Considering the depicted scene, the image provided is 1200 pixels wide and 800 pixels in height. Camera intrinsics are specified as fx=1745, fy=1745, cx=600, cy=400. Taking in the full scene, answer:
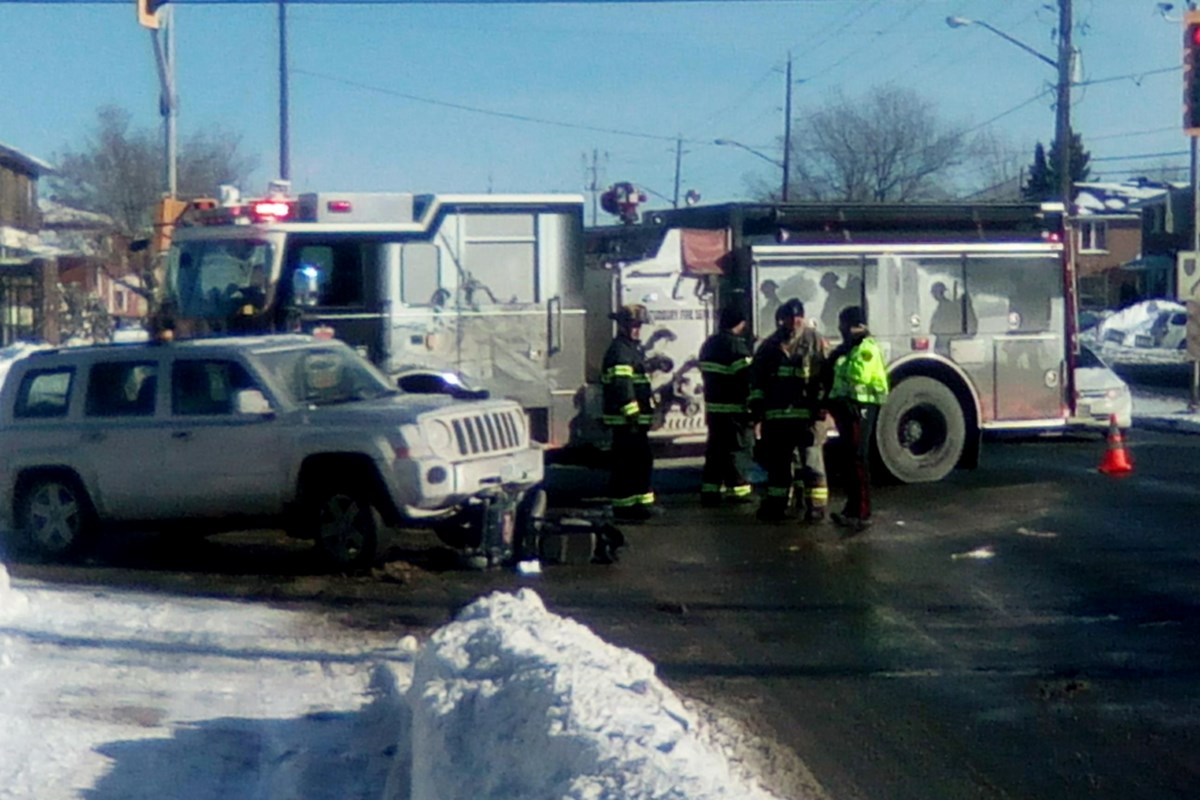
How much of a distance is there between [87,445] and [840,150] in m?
50.5

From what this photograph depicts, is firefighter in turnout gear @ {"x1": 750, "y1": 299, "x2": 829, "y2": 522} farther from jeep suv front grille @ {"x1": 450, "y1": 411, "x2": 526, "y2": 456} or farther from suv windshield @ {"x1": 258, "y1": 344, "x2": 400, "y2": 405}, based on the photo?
suv windshield @ {"x1": 258, "y1": 344, "x2": 400, "y2": 405}

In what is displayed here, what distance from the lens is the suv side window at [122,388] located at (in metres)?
12.6

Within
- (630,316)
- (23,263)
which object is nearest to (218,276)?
(630,316)

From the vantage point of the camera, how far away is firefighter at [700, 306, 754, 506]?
14.8 metres

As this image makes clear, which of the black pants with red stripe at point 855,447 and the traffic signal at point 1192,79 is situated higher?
the traffic signal at point 1192,79

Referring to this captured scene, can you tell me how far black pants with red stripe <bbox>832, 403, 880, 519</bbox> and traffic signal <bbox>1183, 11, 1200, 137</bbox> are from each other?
4616 millimetres

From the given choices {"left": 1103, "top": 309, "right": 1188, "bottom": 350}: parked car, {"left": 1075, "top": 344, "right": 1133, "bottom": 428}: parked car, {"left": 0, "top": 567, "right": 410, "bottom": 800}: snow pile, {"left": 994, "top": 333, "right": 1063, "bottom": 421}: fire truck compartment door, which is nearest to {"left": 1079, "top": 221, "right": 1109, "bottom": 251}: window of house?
{"left": 1103, "top": 309, "right": 1188, "bottom": 350}: parked car

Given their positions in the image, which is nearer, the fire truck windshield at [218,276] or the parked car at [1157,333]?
the fire truck windshield at [218,276]

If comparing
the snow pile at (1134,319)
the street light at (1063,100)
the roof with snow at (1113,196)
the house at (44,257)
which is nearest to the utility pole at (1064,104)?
the street light at (1063,100)

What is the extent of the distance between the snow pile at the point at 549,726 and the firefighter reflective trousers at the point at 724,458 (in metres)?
7.53

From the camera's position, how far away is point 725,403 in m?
14.9

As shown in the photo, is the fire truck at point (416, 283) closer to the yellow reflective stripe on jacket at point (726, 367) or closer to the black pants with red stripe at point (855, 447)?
the yellow reflective stripe on jacket at point (726, 367)

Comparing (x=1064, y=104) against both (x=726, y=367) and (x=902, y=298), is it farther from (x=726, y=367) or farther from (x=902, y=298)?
(x=726, y=367)

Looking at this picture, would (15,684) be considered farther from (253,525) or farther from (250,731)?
(253,525)
